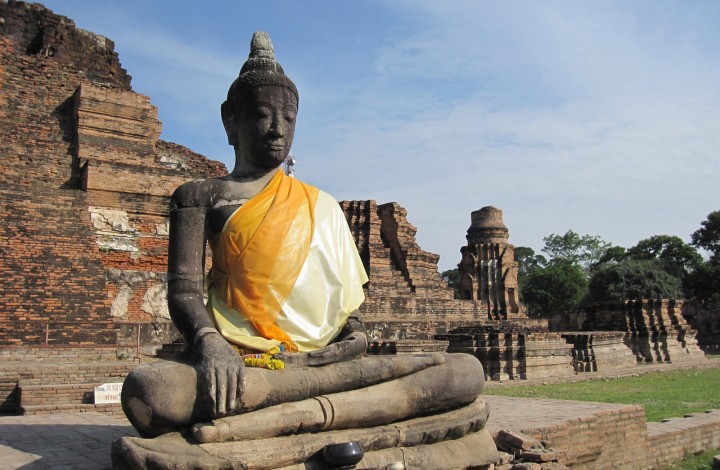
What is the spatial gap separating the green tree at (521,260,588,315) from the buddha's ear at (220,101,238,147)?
44.6 m

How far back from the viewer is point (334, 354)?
388cm

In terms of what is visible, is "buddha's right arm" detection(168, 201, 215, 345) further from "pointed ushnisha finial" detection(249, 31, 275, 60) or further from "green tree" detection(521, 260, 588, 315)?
"green tree" detection(521, 260, 588, 315)

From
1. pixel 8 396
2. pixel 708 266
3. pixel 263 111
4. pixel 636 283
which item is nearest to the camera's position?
pixel 263 111

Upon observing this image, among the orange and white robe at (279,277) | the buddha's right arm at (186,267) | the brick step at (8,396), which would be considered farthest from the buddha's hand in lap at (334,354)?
the brick step at (8,396)

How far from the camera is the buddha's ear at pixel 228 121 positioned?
4.54m

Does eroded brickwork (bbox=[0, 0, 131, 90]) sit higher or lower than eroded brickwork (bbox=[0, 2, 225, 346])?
higher

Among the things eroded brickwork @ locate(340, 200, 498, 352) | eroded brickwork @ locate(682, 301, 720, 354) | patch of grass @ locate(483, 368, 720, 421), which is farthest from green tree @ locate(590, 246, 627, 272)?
patch of grass @ locate(483, 368, 720, 421)

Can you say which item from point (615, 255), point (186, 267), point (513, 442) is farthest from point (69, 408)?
point (615, 255)

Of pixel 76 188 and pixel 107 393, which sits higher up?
pixel 76 188

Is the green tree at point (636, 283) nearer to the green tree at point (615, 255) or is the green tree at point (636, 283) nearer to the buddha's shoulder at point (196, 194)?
the green tree at point (615, 255)

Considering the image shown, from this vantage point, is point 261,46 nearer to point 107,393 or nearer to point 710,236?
point 107,393

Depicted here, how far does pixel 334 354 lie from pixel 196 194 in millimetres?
1310

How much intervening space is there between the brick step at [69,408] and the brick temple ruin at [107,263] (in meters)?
0.02

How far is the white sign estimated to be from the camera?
7.55 m
